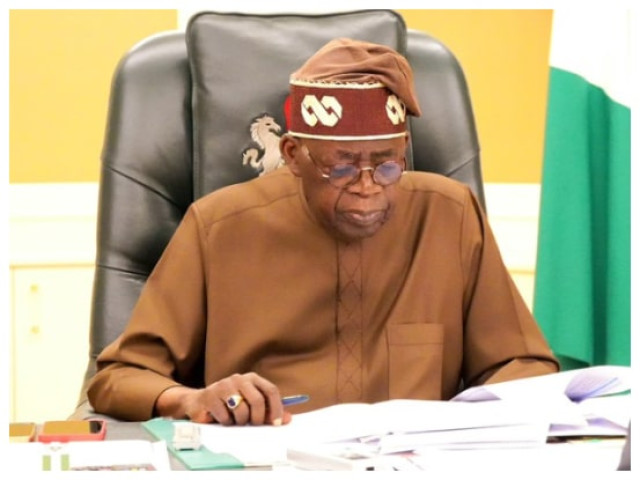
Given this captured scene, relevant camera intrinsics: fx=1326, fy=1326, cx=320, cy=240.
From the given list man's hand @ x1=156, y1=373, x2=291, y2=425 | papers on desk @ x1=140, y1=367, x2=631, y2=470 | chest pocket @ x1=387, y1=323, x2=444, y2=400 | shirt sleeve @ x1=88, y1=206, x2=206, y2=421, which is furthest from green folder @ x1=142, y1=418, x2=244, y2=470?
chest pocket @ x1=387, y1=323, x2=444, y2=400

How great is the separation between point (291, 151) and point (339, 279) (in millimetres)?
242

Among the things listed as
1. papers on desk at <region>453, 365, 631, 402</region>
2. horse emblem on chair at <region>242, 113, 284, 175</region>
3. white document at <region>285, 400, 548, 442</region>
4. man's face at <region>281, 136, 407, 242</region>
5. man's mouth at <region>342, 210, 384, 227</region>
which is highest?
horse emblem on chair at <region>242, 113, 284, 175</region>

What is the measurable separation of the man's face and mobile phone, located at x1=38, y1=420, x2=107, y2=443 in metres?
0.62

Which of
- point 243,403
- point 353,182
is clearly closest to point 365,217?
point 353,182

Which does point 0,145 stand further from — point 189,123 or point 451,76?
point 451,76

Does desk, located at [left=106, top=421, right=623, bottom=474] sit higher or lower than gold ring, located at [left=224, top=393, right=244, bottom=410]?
lower

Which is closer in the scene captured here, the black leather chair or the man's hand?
the man's hand

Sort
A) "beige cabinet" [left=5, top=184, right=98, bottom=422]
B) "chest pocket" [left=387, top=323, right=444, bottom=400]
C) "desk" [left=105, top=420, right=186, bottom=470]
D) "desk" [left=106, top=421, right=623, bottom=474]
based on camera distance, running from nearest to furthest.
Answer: "desk" [left=106, top=421, right=623, bottom=474] → "desk" [left=105, top=420, right=186, bottom=470] → "chest pocket" [left=387, top=323, right=444, bottom=400] → "beige cabinet" [left=5, top=184, right=98, bottom=422]

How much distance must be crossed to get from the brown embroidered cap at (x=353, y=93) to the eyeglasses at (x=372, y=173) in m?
0.05

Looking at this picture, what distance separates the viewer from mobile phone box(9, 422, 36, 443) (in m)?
1.65

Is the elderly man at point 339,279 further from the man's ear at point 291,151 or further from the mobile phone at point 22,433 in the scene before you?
the mobile phone at point 22,433

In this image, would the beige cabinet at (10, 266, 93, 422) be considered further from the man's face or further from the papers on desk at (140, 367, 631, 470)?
the papers on desk at (140, 367, 631, 470)

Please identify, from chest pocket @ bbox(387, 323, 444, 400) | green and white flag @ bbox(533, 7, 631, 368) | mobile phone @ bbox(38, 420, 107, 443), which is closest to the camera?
mobile phone @ bbox(38, 420, 107, 443)

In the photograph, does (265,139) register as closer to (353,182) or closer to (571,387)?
(353,182)
